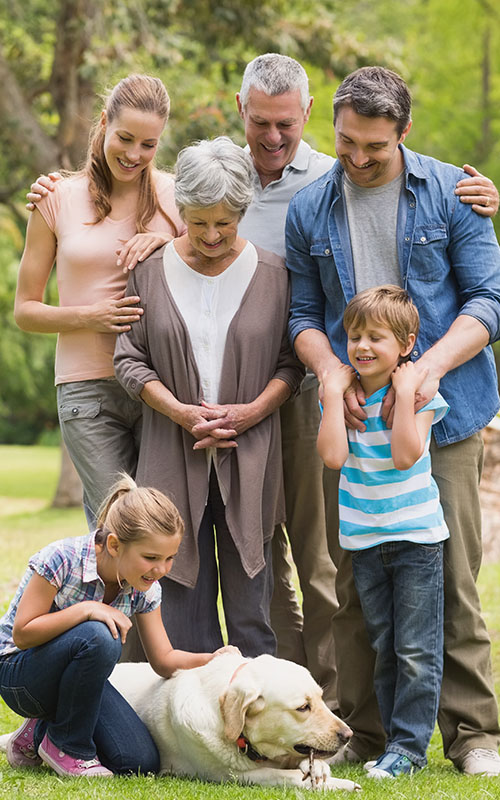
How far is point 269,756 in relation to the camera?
373cm

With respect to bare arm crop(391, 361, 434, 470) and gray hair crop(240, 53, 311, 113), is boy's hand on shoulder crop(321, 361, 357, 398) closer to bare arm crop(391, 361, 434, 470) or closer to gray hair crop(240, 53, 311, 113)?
bare arm crop(391, 361, 434, 470)

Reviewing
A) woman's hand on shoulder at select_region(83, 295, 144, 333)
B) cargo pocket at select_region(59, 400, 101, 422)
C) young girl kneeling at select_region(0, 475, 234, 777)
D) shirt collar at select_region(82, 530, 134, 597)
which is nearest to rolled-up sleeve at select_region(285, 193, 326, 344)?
woman's hand on shoulder at select_region(83, 295, 144, 333)

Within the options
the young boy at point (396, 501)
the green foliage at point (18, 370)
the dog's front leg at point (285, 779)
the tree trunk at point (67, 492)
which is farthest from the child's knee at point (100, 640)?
the green foliage at point (18, 370)

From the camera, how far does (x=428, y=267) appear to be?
4094 mm

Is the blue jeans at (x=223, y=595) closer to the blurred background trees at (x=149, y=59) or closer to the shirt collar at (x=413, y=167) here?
the shirt collar at (x=413, y=167)

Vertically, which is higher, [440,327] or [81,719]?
[440,327]

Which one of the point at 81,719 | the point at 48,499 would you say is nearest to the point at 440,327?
the point at 81,719

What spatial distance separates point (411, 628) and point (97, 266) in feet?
6.46

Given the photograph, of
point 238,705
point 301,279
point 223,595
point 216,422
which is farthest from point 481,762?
point 301,279

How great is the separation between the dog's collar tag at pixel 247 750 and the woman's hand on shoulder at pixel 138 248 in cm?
190

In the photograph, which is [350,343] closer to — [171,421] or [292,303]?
[292,303]

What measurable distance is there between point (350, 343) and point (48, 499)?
20623 mm

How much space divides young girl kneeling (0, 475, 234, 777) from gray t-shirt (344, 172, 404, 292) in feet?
4.08

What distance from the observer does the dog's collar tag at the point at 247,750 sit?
3709mm
